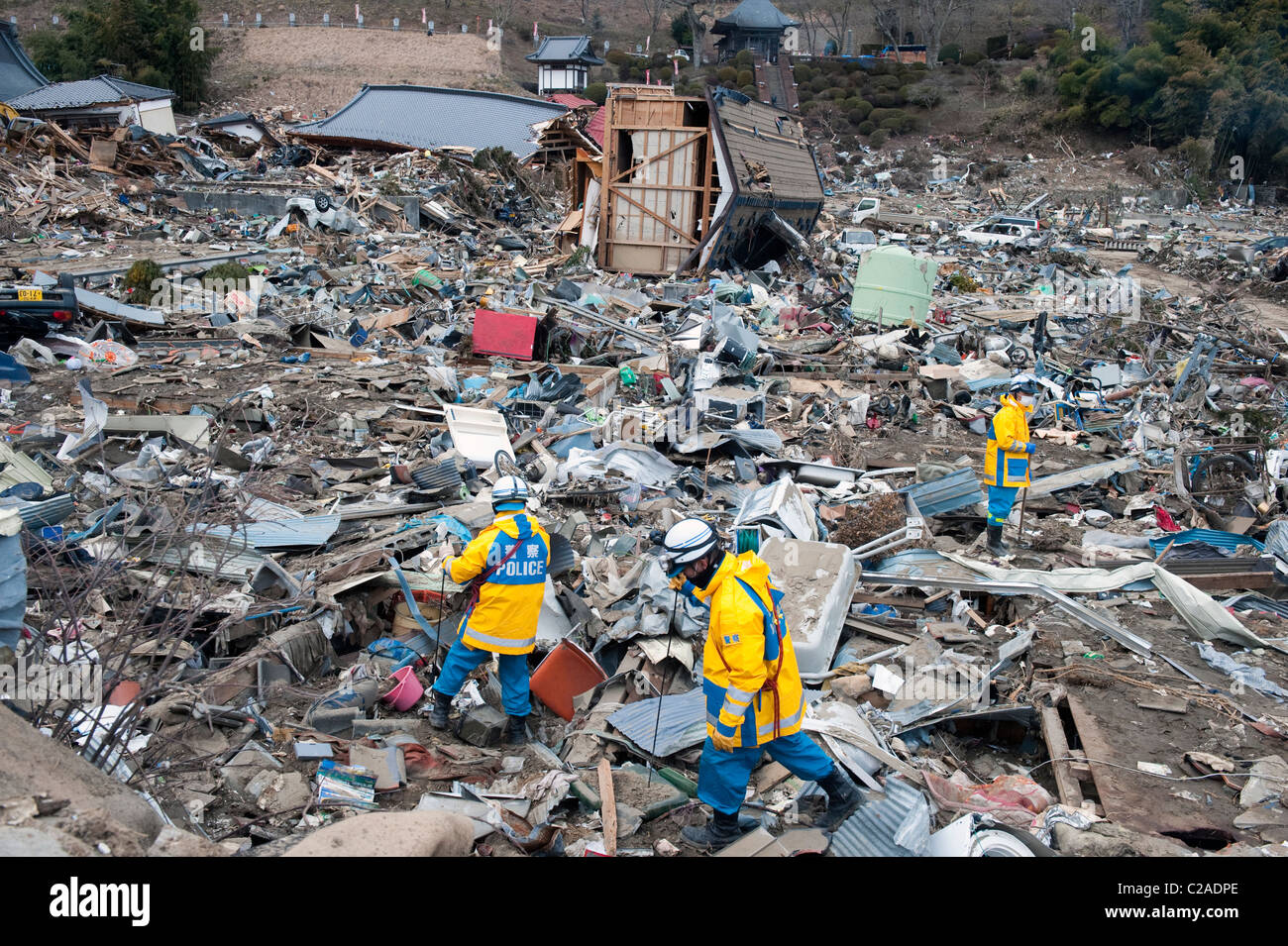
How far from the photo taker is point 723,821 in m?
→ 3.54

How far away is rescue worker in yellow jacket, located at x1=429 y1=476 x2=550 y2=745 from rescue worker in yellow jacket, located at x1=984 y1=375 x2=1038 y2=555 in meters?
3.99

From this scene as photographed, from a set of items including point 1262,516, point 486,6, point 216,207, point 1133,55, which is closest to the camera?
point 1262,516

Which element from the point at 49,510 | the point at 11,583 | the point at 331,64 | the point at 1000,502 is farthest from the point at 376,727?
the point at 331,64

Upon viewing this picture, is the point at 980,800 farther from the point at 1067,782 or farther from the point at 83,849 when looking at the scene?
the point at 83,849

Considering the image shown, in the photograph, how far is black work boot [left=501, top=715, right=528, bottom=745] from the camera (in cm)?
435

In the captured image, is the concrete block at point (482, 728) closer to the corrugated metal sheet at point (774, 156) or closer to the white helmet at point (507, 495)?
the white helmet at point (507, 495)

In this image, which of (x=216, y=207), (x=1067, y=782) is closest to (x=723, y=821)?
(x=1067, y=782)

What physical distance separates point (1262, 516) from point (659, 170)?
10.6 meters

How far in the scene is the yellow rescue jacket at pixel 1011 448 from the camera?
6590 millimetres

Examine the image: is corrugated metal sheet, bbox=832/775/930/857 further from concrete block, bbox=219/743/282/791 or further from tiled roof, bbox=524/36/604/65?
tiled roof, bbox=524/36/604/65

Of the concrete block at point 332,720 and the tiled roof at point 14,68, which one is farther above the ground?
the tiled roof at point 14,68

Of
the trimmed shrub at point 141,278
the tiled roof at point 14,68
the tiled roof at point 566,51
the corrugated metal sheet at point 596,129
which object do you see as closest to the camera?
the trimmed shrub at point 141,278

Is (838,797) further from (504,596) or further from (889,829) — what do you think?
(504,596)

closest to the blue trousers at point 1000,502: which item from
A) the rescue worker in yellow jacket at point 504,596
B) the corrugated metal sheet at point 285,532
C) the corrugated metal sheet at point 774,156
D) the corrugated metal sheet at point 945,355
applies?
the rescue worker in yellow jacket at point 504,596
